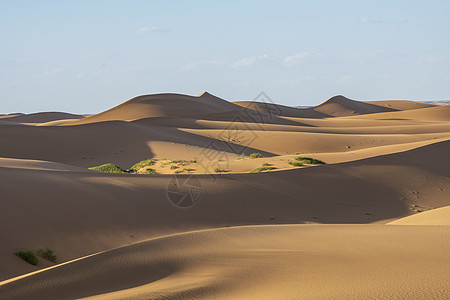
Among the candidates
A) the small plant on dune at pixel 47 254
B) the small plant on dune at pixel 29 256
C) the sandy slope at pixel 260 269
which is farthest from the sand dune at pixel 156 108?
the sandy slope at pixel 260 269

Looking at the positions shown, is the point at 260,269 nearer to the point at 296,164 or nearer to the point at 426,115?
the point at 296,164

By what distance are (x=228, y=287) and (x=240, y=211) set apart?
9321mm

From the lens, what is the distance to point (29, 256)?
9180mm

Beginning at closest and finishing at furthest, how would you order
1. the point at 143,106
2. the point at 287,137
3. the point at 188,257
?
1. the point at 188,257
2. the point at 287,137
3. the point at 143,106

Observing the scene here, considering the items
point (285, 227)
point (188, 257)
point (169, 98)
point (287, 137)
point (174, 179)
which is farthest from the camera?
point (169, 98)

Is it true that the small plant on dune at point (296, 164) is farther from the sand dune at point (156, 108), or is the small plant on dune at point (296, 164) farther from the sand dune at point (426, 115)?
the sand dune at point (426, 115)

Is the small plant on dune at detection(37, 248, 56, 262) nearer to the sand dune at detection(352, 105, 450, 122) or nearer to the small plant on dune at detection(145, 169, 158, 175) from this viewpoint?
the small plant on dune at detection(145, 169, 158, 175)

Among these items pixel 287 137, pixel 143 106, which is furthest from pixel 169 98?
pixel 287 137

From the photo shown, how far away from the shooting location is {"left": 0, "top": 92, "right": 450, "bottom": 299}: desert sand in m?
5.89

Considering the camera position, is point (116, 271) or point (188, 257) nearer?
point (116, 271)

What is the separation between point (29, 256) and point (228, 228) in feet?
11.8

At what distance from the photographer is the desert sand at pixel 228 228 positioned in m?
5.89

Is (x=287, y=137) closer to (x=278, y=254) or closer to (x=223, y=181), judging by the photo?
(x=223, y=181)

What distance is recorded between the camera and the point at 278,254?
7605 mm
